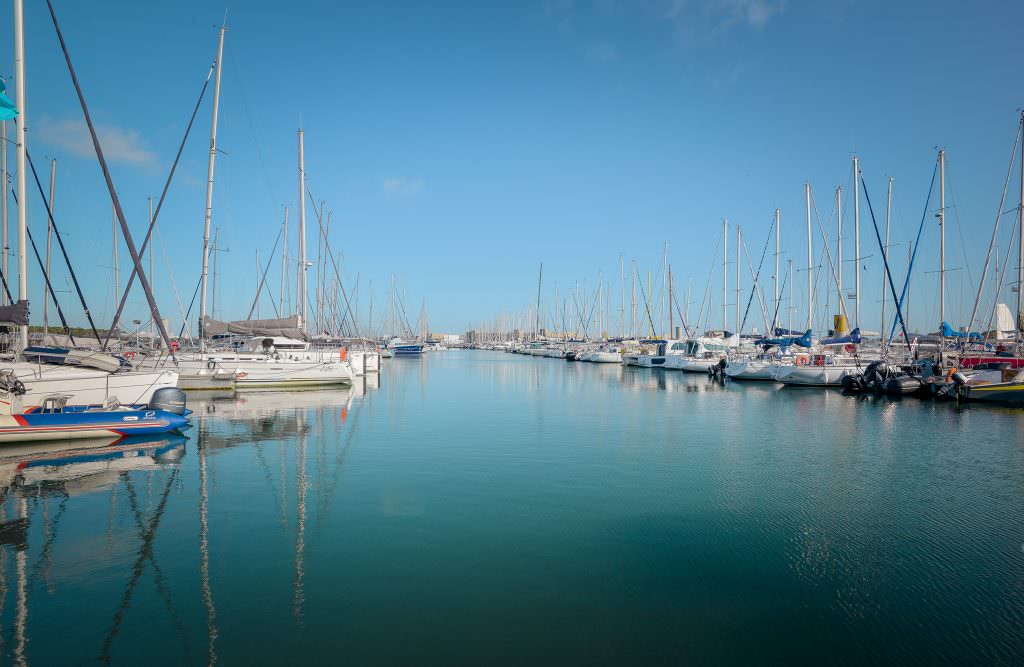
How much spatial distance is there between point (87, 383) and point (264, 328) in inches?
692

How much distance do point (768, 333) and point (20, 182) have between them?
53.3m

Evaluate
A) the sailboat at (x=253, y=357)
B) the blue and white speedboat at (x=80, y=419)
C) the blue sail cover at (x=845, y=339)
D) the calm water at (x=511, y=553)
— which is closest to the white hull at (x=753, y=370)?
the blue sail cover at (x=845, y=339)

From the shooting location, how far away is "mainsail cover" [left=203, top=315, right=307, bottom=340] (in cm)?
3350

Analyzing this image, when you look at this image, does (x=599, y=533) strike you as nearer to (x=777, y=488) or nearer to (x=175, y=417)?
(x=777, y=488)

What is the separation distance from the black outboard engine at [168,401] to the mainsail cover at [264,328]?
1655 centimetres

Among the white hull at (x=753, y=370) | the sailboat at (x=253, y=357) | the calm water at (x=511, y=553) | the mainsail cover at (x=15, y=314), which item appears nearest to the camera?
the calm water at (x=511, y=553)

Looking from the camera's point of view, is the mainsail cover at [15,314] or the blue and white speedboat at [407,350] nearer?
the mainsail cover at [15,314]

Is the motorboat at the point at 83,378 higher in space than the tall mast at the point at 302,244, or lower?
lower

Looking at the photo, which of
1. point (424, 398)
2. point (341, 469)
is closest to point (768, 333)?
Result: point (424, 398)

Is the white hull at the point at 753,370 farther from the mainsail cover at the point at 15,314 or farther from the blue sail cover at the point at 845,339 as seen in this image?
the mainsail cover at the point at 15,314

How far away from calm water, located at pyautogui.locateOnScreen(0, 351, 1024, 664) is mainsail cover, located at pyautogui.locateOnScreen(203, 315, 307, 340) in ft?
60.9

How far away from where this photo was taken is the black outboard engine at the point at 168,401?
55.9 ft

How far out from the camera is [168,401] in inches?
679

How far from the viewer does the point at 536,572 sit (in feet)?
25.2
